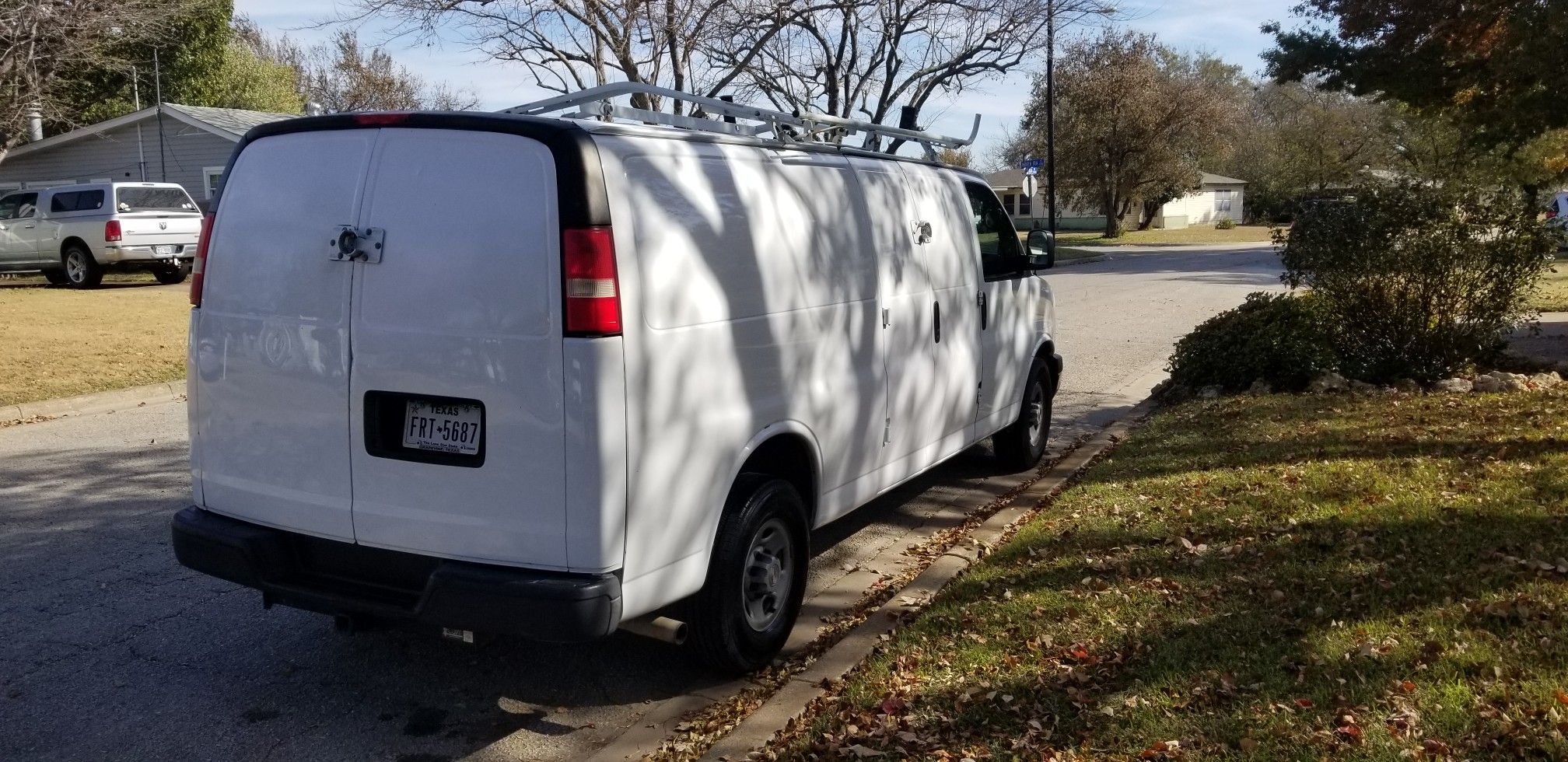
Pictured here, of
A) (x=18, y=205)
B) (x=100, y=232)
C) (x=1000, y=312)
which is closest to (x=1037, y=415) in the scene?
(x=1000, y=312)

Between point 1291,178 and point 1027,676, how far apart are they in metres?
59.9

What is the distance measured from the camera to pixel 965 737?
385cm

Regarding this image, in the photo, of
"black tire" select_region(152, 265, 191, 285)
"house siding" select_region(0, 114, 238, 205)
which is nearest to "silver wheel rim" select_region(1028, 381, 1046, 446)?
"black tire" select_region(152, 265, 191, 285)

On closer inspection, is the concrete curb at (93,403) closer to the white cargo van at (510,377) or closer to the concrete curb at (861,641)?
the white cargo van at (510,377)

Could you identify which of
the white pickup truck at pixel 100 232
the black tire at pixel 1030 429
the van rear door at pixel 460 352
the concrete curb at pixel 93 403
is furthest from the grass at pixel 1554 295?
the white pickup truck at pixel 100 232

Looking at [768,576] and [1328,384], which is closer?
[768,576]

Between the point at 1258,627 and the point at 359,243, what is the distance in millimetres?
3460

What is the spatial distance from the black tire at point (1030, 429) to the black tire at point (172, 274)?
→ 19578 mm

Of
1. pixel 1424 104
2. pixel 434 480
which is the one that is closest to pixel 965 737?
pixel 434 480

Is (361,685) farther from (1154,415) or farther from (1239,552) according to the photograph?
(1154,415)

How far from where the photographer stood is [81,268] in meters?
22.7

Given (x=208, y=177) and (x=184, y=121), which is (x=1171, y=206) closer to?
(x=208, y=177)

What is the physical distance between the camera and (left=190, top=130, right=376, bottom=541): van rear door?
410 cm

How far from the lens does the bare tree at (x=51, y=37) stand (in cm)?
2083
